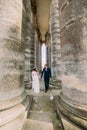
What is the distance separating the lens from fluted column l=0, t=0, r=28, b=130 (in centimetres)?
320

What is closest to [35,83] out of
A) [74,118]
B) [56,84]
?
[56,84]

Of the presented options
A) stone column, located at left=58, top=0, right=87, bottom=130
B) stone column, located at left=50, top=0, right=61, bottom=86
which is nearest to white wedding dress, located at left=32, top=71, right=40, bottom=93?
stone column, located at left=50, top=0, right=61, bottom=86

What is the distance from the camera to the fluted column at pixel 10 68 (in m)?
3.20

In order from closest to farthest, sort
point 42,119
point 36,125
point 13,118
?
point 13,118 < point 36,125 < point 42,119

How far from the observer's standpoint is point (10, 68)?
3572 millimetres

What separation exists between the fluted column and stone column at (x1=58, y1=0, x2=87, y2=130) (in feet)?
4.48

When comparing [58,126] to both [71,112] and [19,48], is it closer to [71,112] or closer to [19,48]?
[71,112]

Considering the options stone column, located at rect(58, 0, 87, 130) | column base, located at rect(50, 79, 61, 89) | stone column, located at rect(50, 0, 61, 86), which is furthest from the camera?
stone column, located at rect(50, 0, 61, 86)

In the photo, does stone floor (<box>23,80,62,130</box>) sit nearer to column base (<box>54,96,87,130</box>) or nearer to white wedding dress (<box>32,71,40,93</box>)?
column base (<box>54,96,87,130</box>)

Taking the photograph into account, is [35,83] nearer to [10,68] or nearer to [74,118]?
[10,68]

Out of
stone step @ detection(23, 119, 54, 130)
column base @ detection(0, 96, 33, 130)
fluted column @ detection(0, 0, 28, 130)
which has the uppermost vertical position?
fluted column @ detection(0, 0, 28, 130)

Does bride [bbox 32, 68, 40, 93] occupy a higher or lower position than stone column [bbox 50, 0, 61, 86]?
lower

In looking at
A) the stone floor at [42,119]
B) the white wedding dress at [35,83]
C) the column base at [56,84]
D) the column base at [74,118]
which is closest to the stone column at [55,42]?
the column base at [56,84]

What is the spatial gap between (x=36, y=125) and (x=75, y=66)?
2073 mm
